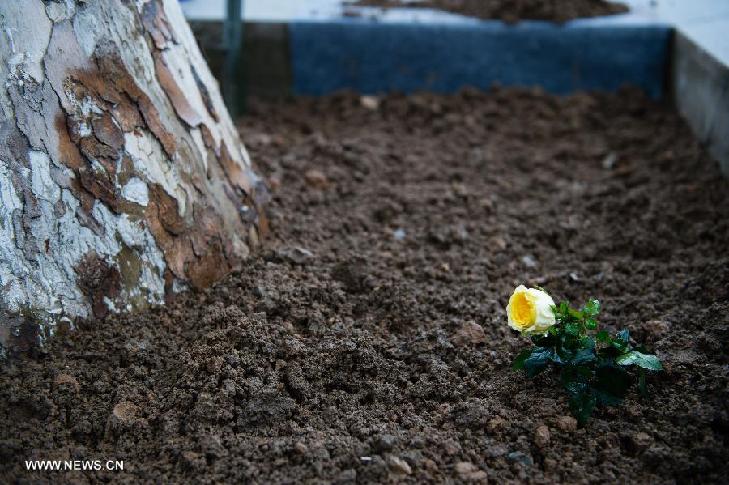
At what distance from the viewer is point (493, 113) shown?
354 cm

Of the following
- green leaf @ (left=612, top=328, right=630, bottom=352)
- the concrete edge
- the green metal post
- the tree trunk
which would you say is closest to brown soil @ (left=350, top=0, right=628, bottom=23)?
the concrete edge

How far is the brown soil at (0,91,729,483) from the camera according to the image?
1.62 metres

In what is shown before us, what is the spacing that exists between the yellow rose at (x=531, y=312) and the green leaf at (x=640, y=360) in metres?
0.19

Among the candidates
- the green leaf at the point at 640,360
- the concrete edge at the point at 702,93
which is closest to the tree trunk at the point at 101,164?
the green leaf at the point at 640,360

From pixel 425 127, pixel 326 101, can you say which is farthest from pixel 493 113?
pixel 326 101

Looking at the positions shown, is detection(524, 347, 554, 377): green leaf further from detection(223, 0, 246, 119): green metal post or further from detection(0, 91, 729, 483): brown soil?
detection(223, 0, 246, 119): green metal post

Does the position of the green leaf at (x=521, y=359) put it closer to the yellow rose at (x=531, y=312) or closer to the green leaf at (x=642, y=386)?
the yellow rose at (x=531, y=312)

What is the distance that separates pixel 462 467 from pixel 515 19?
105 inches

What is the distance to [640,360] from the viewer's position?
5.64 ft

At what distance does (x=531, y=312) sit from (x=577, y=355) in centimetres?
16

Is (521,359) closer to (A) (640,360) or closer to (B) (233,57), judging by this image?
(A) (640,360)

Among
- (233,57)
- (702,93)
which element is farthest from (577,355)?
(233,57)

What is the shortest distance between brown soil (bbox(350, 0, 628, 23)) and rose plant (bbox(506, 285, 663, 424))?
7.57 feet

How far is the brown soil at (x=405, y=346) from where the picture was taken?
5.30ft
